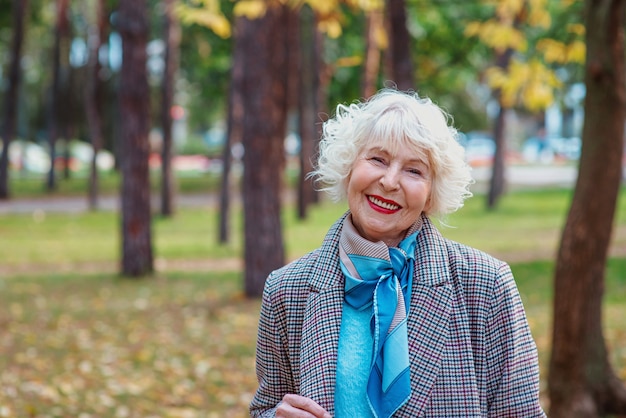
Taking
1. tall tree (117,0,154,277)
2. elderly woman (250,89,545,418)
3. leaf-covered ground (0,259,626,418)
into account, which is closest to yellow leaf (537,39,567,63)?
leaf-covered ground (0,259,626,418)

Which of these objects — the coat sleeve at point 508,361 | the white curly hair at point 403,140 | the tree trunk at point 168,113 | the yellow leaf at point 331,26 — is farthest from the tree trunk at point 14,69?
the coat sleeve at point 508,361

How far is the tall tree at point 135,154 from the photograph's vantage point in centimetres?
1484

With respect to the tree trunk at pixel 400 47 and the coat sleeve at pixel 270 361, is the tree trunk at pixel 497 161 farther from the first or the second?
the coat sleeve at pixel 270 361

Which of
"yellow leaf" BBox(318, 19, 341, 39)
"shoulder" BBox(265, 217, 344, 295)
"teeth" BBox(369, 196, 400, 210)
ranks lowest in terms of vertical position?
"shoulder" BBox(265, 217, 344, 295)

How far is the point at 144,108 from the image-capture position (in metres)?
15.2

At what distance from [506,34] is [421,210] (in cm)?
593

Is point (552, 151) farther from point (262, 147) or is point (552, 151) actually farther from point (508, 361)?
point (508, 361)

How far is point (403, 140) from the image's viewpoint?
2.72 metres

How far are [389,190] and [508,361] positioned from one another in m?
0.53

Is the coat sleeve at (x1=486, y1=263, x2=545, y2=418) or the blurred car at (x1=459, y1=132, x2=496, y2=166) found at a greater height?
the coat sleeve at (x1=486, y1=263, x2=545, y2=418)

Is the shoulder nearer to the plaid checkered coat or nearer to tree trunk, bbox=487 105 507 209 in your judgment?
the plaid checkered coat

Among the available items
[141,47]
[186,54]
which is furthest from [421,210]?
[186,54]

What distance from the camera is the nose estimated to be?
8.88ft

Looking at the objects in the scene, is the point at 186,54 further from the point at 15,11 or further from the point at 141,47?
the point at 141,47
